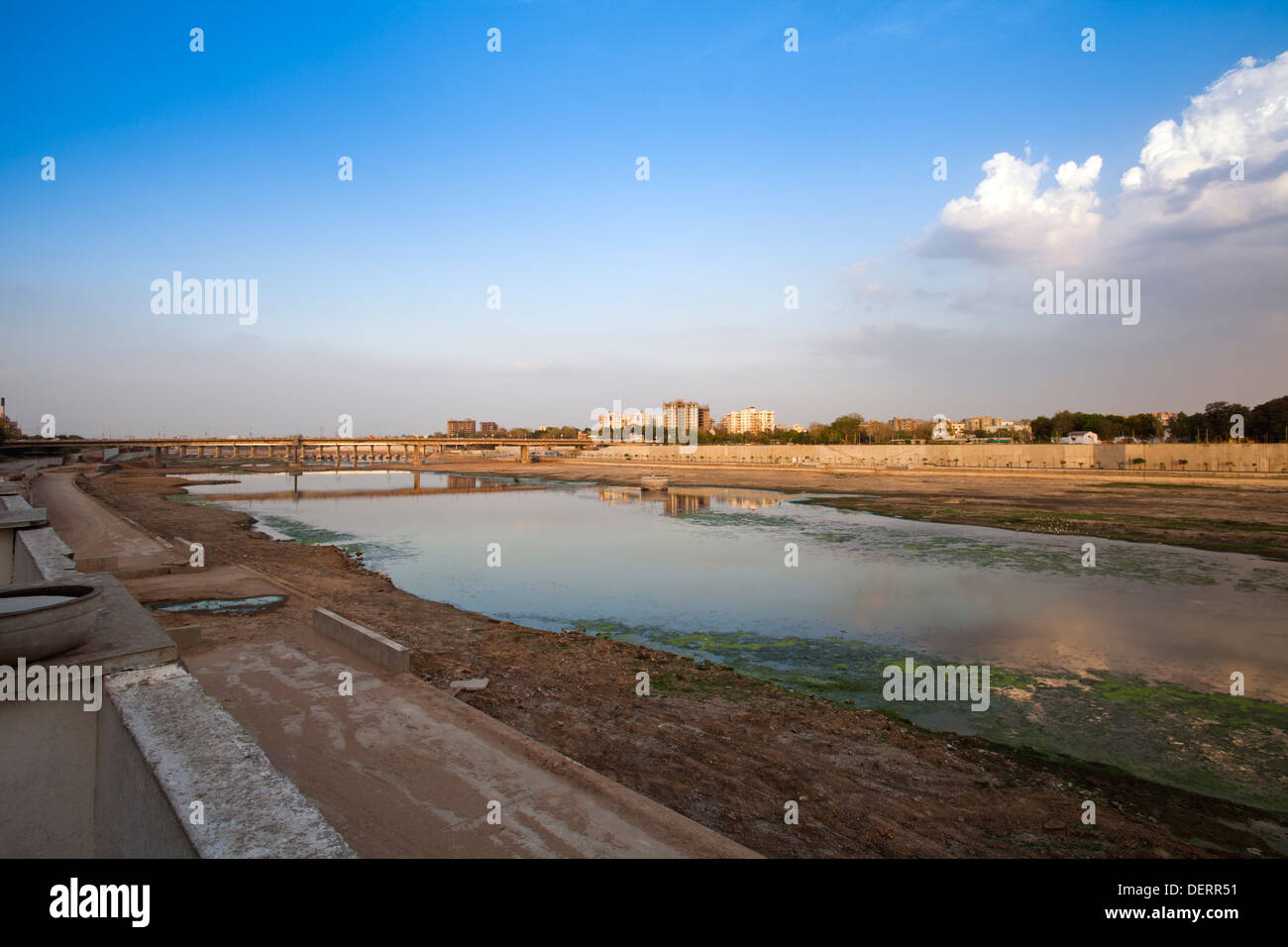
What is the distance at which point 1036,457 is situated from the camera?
240 ft

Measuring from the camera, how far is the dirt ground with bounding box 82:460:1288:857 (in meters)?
6.23

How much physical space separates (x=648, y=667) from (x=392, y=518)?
36063 mm

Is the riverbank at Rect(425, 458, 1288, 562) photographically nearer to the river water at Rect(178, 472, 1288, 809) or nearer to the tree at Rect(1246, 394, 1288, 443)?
the river water at Rect(178, 472, 1288, 809)

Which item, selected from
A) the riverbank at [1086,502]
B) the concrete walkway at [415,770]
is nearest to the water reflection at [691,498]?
the riverbank at [1086,502]

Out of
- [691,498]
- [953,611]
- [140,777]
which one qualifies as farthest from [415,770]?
[691,498]

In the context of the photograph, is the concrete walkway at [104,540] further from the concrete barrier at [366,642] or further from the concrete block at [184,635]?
the concrete barrier at [366,642]

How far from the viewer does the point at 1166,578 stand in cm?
2047

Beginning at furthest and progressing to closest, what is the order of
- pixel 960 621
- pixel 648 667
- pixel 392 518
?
pixel 392 518 < pixel 960 621 < pixel 648 667

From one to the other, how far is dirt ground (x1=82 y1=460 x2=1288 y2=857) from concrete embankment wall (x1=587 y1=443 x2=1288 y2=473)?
70597mm

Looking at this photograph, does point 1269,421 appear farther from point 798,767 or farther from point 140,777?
point 140,777

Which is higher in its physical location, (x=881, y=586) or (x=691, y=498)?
(x=691, y=498)

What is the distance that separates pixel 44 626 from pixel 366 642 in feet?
12.4
